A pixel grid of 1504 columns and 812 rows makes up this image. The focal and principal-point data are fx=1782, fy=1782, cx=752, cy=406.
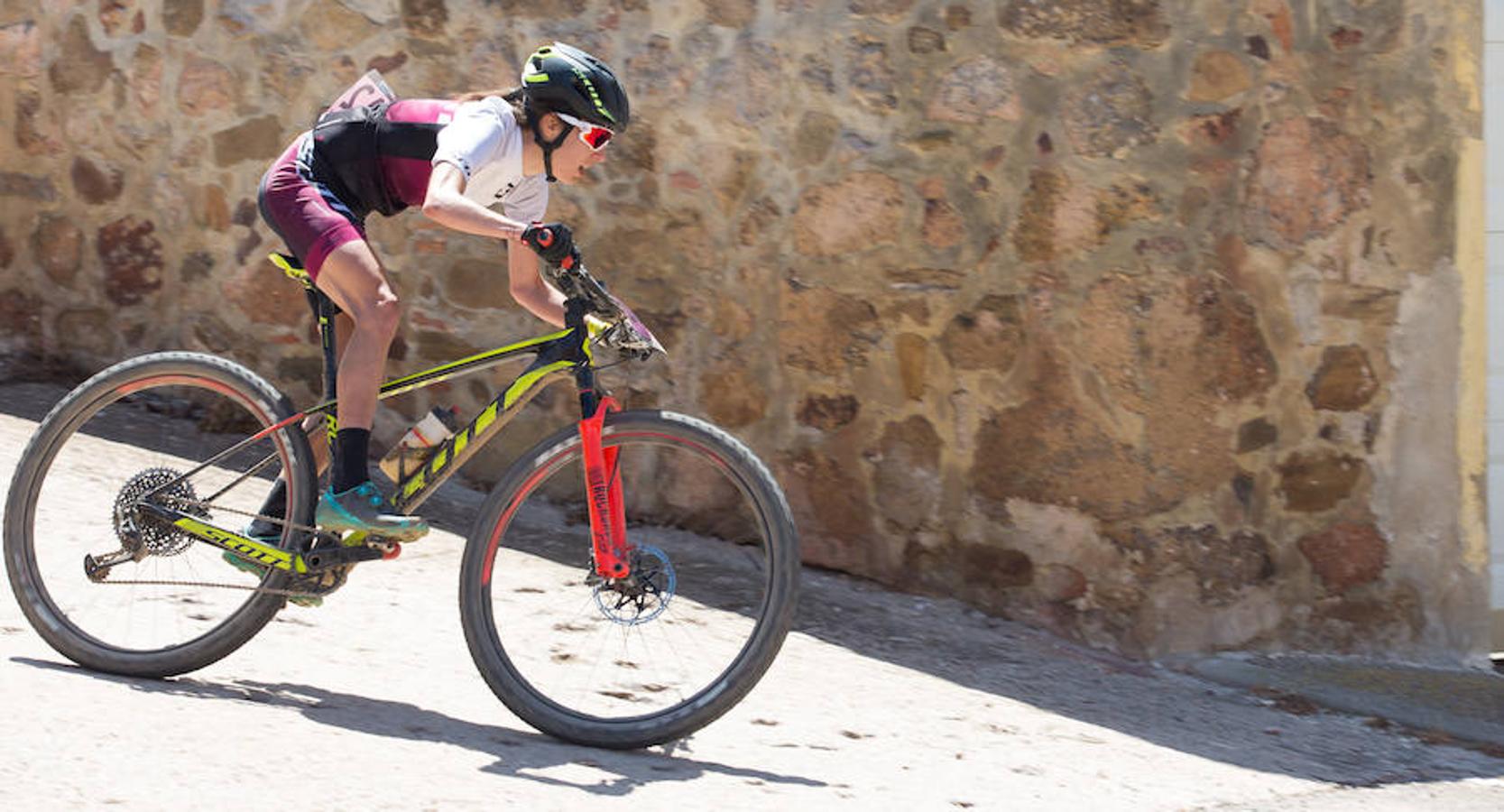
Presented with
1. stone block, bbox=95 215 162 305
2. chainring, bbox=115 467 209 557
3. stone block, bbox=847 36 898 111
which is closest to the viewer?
chainring, bbox=115 467 209 557

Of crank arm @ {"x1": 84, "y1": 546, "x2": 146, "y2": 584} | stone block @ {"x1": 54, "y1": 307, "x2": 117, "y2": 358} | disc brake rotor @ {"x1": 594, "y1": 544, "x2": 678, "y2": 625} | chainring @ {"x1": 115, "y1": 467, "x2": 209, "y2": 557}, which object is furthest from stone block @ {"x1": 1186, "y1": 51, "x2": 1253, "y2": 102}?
stone block @ {"x1": 54, "y1": 307, "x2": 117, "y2": 358}

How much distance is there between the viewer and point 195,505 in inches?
159

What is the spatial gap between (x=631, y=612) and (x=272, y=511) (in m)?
0.85

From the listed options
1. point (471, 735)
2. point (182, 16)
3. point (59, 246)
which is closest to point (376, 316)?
point (471, 735)

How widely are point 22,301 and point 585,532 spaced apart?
2982mm

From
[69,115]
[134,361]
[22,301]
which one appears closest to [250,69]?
[69,115]

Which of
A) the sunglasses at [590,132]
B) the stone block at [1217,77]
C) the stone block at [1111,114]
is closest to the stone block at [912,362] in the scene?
the stone block at [1111,114]

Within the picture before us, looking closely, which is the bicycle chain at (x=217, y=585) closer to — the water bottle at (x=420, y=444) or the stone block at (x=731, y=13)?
the water bottle at (x=420, y=444)

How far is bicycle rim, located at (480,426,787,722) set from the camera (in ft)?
12.2

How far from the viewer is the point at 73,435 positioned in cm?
408

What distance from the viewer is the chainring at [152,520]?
404 centimetres

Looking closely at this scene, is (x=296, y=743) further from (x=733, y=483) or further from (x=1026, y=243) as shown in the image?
(x=1026, y=243)

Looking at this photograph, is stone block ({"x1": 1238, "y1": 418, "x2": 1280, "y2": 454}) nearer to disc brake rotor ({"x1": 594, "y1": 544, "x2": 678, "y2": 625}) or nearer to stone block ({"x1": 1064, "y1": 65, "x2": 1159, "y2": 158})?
stone block ({"x1": 1064, "y1": 65, "x2": 1159, "y2": 158})

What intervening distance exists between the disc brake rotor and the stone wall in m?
1.76
